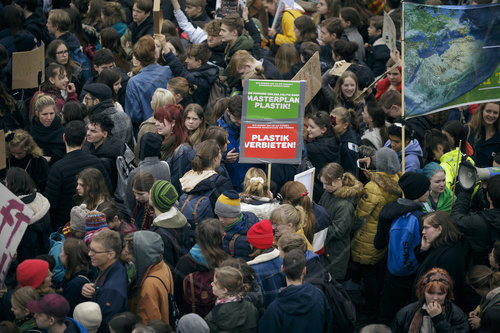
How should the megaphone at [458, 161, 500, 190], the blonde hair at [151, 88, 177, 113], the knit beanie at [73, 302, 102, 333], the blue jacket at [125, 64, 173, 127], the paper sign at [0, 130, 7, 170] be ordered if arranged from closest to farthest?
the knit beanie at [73, 302, 102, 333]
the paper sign at [0, 130, 7, 170]
the megaphone at [458, 161, 500, 190]
the blonde hair at [151, 88, 177, 113]
the blue jacket at [125, 64, 173, 127]

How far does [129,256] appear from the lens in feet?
22.4

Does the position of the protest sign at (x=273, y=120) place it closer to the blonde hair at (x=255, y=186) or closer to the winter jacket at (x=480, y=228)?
the blonde hair at (x=255, y=186)

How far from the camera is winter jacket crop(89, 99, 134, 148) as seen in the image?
9648mm

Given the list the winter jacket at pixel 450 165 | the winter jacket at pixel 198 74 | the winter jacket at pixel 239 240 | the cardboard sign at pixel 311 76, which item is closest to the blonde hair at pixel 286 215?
the winter jacket at pixel 239 240

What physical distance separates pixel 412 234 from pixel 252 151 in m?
2.17

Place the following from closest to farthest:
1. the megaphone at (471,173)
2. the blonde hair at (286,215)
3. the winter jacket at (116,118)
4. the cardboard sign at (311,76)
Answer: the blonde hair at (286,215)
the megaphone at (471,173)
the winter jacket at (116,118)
the cardboard sign at (311,76)

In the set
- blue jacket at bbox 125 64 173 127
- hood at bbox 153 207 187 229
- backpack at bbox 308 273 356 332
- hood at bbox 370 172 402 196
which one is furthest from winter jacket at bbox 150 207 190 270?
blue jacket at bbox 125 64 173 127

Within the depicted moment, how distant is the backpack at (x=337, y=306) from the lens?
6734 millimetres

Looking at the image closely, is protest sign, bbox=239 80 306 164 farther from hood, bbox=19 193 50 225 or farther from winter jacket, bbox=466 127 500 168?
winter jacket, bbox=466 127 500 168

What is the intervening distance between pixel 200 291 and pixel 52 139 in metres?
3.69

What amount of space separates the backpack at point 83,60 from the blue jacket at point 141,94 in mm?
1566

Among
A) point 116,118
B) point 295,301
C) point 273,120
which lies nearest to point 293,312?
point 295,301

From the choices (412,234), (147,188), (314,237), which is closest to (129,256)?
(147,188)

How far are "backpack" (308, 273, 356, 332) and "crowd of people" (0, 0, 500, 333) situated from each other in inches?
0.7
